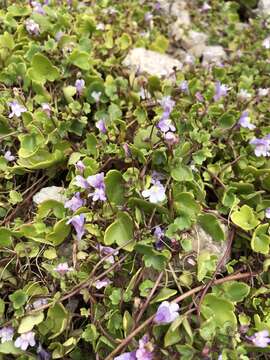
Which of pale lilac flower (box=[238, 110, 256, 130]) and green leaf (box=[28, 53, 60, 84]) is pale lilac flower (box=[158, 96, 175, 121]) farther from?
green leaf (box=[28, 53, 60, 84])

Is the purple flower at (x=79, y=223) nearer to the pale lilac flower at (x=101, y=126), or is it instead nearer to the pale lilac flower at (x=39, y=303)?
the pale lilac flower at (x=39, y=303)

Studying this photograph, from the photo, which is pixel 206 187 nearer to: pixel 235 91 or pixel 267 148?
pixel 267 148

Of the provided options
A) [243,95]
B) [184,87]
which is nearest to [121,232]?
[184,87]

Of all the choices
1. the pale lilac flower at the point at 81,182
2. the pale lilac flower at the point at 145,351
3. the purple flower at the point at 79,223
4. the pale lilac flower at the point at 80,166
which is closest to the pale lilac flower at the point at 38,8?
the pale lilac flower at the point at 80,166

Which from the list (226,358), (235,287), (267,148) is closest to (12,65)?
(267,148)

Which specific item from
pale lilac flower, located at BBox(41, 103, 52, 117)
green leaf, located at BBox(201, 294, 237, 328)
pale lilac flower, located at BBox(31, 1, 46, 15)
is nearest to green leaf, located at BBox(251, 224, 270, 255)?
green leaf, located at BBox(201, 294, 237, 328)

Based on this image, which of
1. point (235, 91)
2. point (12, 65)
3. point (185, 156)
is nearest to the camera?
point (185, 156)

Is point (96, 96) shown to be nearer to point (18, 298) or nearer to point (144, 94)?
point (144, 94)
